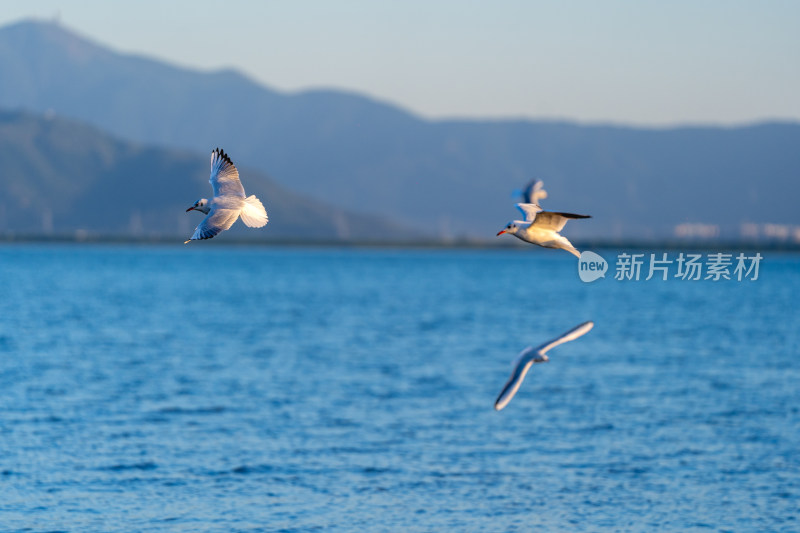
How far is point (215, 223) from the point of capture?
13.7 meters

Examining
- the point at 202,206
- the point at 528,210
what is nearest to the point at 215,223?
the point at 202,206

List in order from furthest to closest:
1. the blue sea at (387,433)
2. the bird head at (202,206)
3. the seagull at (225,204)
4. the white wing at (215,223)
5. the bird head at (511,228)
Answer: the blue sea at (387,433) → the bird head at (511,228) → the bird head at (202,206) → the seagull at (225,204) → the white wing at (215,223)

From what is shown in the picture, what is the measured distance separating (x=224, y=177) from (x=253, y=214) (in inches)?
34.9

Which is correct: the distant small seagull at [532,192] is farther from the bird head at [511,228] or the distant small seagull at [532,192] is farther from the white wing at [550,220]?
the white wing at [550,220]

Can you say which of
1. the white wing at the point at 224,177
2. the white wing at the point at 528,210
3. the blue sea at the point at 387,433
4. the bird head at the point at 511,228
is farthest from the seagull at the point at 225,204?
the blue sea at the point at 387,433

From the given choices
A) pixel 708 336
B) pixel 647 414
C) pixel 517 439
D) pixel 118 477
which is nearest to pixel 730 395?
pixel 647 414

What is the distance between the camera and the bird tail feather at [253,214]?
14.2 meters

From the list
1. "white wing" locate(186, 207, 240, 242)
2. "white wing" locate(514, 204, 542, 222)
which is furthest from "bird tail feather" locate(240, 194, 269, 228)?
"white wing" locate(514, 204, 542, 222)

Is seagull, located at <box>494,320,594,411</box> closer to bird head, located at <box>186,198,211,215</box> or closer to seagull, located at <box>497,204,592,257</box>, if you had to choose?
seagull, located at <box>497,204,592,257</box>

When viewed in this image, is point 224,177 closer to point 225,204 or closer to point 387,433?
point 225,204

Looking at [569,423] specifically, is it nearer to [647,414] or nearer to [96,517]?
[647,414]

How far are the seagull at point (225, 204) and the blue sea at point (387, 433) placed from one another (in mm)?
21077

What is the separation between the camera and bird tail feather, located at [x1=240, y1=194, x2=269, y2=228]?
14.2m

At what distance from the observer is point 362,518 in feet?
116
